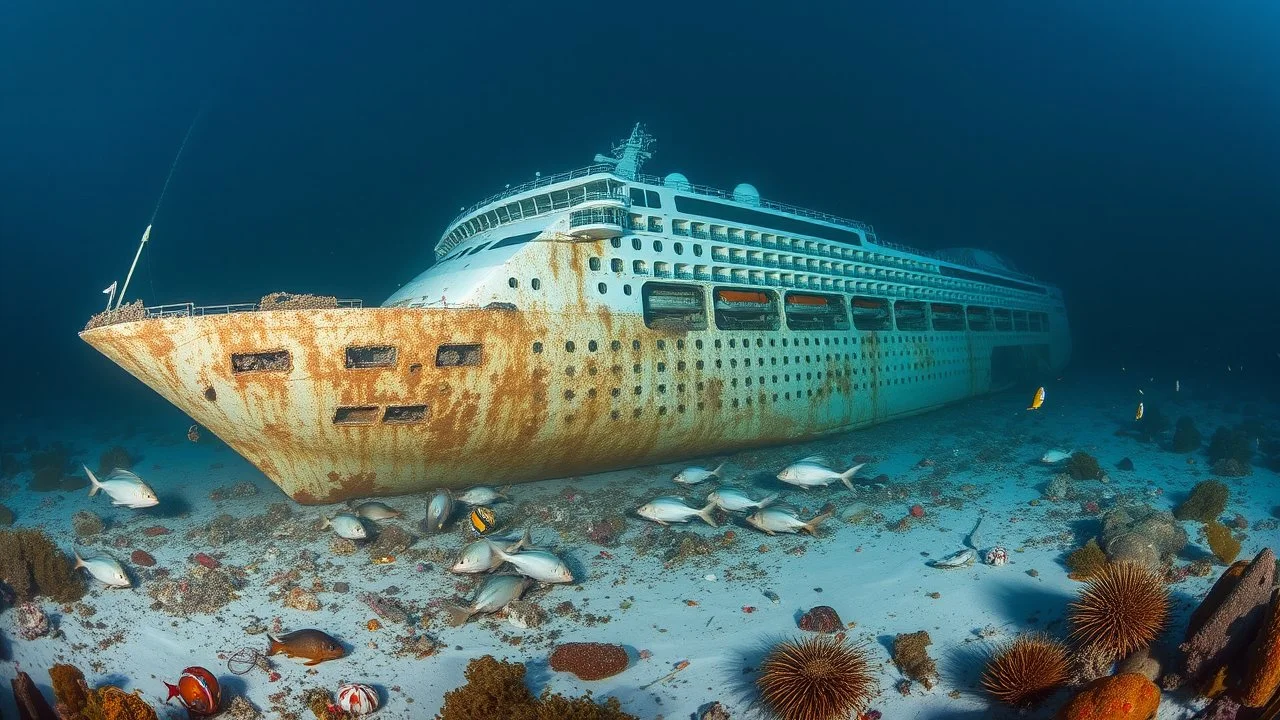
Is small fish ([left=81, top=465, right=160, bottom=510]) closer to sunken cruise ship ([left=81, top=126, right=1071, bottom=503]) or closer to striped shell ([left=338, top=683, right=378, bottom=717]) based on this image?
sunken cruise ship ([left=81, top=126, right=1071, bottom=503])

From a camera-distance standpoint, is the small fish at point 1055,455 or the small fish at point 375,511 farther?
the small fish at point 1055,455

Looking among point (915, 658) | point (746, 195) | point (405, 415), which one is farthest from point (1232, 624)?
point (746, 195)

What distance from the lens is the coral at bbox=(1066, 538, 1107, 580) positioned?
828cm

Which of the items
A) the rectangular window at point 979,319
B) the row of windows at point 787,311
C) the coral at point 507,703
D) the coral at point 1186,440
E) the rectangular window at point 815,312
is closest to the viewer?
the coral at point 507,703

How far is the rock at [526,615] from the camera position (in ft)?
25.7

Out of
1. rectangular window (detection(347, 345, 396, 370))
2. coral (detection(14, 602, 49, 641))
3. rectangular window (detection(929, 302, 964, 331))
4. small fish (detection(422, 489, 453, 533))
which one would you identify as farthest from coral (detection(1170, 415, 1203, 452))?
coral (detection(14, 602, 49, 641))

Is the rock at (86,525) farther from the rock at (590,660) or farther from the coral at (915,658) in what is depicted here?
the coral at (915,658)

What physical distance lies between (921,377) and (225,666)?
22705mm

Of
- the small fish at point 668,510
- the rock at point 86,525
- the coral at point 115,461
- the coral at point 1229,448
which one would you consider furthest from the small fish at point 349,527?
the coral at point 1229,448

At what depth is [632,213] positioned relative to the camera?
14164mm

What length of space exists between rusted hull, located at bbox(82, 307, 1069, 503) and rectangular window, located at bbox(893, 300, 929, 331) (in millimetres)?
7405

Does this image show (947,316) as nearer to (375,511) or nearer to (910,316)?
(910,316)

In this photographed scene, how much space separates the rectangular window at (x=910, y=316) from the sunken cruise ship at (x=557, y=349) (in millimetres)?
1426

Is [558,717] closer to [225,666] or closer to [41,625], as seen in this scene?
[225,666]
